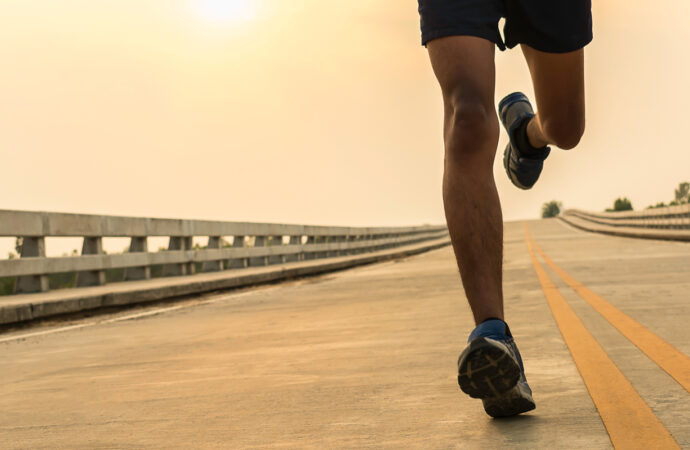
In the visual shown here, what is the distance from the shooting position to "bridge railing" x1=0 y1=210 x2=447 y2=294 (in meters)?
12.2

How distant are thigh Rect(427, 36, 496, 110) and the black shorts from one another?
0.11 feet

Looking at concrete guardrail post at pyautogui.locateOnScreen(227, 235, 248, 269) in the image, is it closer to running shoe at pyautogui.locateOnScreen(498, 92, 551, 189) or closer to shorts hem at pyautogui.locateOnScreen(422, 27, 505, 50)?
running shoe at pyautogui.locateOnScreen(498, 92, 551, 189)

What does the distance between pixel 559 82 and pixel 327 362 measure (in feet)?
6.93

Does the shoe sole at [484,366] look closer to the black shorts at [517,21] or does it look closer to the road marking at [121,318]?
the black shorts at [517,21]

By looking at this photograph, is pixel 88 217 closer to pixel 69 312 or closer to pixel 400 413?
pixel 69 312

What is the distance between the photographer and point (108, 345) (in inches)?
291

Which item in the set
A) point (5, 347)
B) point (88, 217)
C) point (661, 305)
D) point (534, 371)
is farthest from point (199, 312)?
point (534, 371)

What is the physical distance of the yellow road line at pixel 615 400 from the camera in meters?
3.03

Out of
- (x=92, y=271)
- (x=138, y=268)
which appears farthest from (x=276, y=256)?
(x=92, y=271)

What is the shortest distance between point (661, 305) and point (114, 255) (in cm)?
895

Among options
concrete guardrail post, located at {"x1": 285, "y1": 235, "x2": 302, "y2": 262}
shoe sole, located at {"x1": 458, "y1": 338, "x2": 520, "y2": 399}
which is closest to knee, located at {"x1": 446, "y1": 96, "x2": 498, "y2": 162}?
shoe sole, located at {"x1": 458, "y1": 338, "x2": 520, "y2": 399}

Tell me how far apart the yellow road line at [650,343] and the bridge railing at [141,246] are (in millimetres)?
6950

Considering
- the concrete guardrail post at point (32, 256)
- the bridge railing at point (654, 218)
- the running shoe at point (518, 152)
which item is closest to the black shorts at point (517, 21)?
the running shoe at point (518, 152)

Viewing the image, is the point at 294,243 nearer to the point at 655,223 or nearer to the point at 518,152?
the point at 655,223
